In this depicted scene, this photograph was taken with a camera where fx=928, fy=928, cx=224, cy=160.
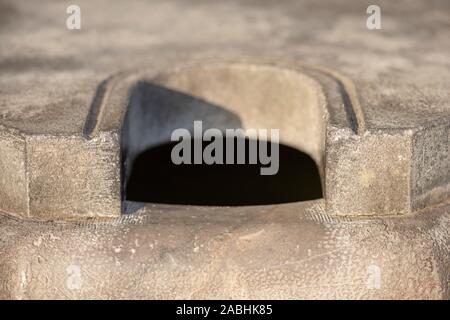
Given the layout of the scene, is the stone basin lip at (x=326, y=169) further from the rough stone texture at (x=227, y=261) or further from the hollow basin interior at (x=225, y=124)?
the hollow basin interior at (x=225, y=124)

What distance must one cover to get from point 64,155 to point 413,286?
1.43m

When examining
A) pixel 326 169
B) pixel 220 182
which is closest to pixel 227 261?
pixel 326 169

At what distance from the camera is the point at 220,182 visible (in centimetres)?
515

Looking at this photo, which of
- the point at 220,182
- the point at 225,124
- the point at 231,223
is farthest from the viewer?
the point at 220,182

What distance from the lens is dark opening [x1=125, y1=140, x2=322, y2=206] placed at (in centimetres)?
499

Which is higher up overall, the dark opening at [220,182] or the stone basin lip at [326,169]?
the stone basin lip at [326,169]

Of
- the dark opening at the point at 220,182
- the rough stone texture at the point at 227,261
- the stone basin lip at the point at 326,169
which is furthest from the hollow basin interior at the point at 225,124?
the rough stone texture at the point at 227,261

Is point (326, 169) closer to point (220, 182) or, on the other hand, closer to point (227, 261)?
point (227, 261)

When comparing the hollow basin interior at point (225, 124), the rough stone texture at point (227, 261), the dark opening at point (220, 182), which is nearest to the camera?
the rough stone texture at point (227, 261)

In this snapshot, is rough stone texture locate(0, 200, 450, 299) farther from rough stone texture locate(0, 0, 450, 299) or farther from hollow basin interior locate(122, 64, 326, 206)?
hollow basin interior locate(122, 64, 326, 206)

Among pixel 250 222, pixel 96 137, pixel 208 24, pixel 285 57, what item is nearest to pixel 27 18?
pixel 208 24

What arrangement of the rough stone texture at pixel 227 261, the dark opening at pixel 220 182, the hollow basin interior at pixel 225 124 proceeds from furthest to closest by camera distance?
→ the dark opening at pixel 220 182 → the hollow basin interior at pixel 225 124 → the rough stone texture at pixel 227 261

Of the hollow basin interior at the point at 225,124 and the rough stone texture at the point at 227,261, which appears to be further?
the hollow basin interior at the point at 225,124

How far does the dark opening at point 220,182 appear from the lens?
16.4ft
